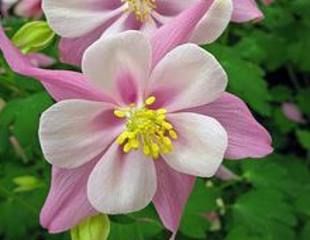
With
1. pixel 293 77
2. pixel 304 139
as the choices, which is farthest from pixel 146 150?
pixel 293 77

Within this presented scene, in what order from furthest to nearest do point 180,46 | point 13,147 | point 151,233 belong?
1. point 13,147
2. point 151,233
3. point 180,46

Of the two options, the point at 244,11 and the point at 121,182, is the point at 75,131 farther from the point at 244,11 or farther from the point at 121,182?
the point at 244,11

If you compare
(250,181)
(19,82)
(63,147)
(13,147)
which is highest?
(63,147)

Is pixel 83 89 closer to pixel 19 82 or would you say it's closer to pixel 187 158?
pixel 187 158

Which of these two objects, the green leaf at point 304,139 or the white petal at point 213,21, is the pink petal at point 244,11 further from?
the green leaf at point 304,139

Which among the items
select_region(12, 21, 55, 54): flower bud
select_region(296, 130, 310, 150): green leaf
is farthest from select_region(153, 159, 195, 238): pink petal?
select_region(296, 130, 310, 150): green leaf

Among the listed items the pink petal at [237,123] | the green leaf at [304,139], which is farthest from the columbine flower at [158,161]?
the green leaf at [304,139]

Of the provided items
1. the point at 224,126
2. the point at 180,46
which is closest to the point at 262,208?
the point at 224,126

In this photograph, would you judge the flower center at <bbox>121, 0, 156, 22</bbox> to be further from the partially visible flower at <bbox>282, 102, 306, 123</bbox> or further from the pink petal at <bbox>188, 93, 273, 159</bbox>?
the partially visible flower at <bbox>282, 102, 306, 123</bbox>
